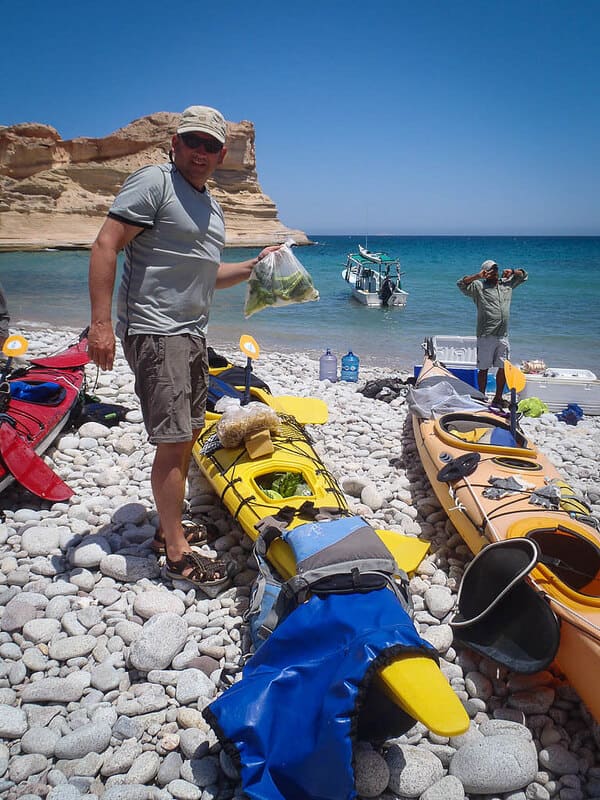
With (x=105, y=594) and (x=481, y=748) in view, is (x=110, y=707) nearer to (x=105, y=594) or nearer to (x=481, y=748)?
(x=105, y=594)

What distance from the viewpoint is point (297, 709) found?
5.95 feet

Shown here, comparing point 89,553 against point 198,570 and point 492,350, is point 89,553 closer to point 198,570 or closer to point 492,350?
point 198,570

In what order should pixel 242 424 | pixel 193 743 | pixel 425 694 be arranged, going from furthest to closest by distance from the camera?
pixel 242 424 < pixel 193 743 < pixel 425 694

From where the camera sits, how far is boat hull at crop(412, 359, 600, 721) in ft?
7.25

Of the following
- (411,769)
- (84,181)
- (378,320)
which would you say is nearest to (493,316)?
(411,769)

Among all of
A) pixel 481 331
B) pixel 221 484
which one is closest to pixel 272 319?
pixel 481 331

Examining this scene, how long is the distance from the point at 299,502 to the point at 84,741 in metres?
1.53

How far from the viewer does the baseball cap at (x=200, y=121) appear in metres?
2.43

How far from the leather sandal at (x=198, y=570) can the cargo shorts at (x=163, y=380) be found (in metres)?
0.71

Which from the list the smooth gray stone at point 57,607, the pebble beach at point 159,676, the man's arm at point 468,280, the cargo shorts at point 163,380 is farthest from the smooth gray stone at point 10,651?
the man's arm at point 468,280

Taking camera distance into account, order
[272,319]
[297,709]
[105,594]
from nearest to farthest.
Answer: [297,709], [105,594], [272,319]

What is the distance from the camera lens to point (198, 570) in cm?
282

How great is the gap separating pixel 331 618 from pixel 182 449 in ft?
3.77

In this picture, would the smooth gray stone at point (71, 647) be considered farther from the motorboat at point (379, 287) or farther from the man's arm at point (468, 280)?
the motorboat at point (379, 287)
